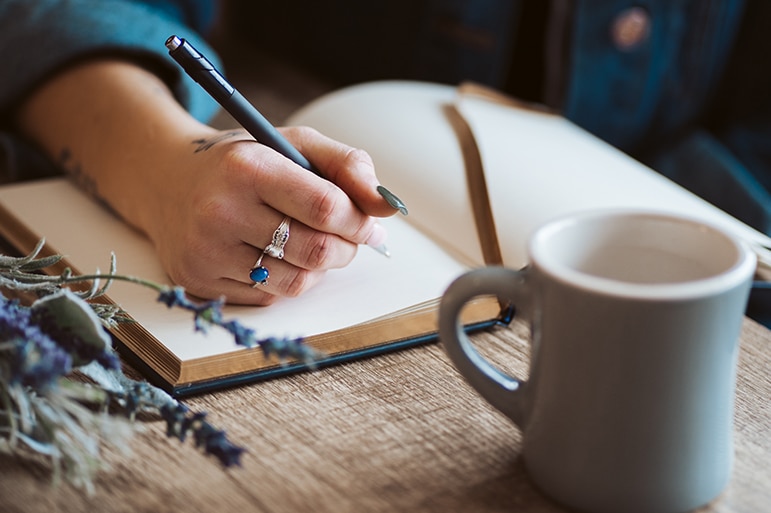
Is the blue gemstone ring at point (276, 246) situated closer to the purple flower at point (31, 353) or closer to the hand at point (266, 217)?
the hand at point (266, 217)

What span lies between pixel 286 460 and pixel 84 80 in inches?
20.3

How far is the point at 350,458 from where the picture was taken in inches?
19.0

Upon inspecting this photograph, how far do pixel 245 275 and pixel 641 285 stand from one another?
11.1 inches

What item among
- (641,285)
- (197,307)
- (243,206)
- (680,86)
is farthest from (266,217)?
(680,86)

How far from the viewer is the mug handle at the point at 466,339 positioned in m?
0.44

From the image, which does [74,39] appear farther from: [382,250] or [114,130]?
[382,250]

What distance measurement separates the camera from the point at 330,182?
586 mm

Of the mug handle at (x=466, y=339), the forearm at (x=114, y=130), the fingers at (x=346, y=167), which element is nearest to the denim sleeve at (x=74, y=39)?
the forearm at (x=114, y=130)

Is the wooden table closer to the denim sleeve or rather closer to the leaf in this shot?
the leaf

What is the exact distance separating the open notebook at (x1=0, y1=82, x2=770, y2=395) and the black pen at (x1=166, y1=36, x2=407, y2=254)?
0.26ft

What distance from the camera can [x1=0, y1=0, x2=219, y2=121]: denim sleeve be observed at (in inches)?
33.5

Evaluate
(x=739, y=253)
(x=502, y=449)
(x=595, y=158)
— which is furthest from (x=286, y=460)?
(x=595, y=158)

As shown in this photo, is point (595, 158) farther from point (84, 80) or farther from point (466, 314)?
point (84, 80)

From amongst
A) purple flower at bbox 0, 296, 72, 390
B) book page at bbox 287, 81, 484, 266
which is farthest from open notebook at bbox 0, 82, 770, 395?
purple flower at bbox 0, 296, 72, 390
